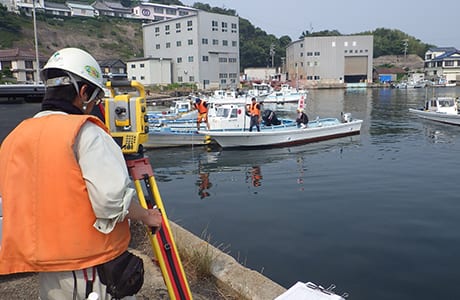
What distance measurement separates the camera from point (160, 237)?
2445mm

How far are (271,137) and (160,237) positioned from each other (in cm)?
1551

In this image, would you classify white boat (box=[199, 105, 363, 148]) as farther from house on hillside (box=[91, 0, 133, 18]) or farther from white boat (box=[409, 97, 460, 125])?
house on hillside (box=[91, 0, 133, 18])

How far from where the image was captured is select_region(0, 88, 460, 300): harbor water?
20.1 feet

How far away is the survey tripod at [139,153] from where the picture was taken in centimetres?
230

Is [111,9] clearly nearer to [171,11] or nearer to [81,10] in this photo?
[81,10]

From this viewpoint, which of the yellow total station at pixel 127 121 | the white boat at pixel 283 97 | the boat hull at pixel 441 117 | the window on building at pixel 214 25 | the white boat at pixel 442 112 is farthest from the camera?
the window on building at pixel 214 25

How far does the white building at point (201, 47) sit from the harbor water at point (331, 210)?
45.2 meters

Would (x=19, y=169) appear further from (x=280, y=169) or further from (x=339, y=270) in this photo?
(x=280, y=169)

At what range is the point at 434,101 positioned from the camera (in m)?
26.4

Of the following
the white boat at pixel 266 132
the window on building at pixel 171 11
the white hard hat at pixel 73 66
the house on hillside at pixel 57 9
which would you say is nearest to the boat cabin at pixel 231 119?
the white boat at pixel 266 132

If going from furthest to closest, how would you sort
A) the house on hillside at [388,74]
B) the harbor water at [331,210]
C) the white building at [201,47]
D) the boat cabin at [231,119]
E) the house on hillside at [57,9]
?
the house on hillside at [388,74] < the house on hillside at [57,9] < the white building at [201,47] < the boat cabin at [231,119] < the harbor water at [331,210]

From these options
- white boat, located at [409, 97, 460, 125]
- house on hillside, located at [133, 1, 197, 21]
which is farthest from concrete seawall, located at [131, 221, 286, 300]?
house on hillside, located at [133, 1, 197, 21]

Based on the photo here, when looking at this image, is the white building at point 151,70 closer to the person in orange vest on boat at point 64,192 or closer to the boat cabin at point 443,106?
the boat cabin at point 443,106

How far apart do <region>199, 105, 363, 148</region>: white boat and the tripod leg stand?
48.5 ft
